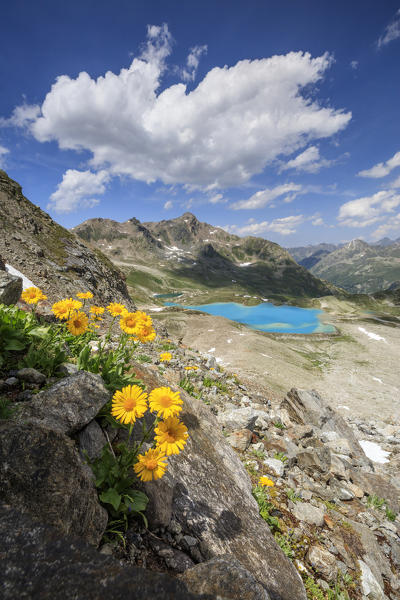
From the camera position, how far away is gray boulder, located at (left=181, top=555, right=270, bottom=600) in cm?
200

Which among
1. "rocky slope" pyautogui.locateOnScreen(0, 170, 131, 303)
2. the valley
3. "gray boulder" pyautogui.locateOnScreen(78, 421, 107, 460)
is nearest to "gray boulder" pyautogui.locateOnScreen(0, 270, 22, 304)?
"gray boulder" pyautogui.locateOnScreen(78, 421, 107, 460)

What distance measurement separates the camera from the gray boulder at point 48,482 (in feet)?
6.66

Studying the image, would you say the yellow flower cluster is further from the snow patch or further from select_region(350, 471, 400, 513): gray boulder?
the snow patch

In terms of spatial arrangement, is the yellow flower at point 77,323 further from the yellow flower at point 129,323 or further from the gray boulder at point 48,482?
the gray boulder at point 48,482

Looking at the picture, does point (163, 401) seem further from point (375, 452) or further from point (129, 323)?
point (375, 452)

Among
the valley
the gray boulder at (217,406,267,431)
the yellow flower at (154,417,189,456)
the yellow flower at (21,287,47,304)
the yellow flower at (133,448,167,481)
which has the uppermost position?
the yellow flower at (21,287,47,304)

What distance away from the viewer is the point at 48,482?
2.22 metres

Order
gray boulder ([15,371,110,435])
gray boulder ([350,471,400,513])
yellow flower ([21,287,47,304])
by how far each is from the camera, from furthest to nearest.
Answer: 1. gray boulder ([350,471,400,513])
2. yellow flower ([21,287,47,304])
3. gray boulder ([15,371,110,435])

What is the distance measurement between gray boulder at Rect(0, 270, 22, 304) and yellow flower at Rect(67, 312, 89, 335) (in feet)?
8.61

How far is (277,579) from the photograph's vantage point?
3670 millimetres

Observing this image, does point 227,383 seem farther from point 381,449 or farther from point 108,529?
point 381,449

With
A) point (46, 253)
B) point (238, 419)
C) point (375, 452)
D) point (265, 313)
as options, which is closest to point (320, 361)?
point (375, 452)

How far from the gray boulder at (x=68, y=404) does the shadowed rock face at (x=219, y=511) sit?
125 centimetres

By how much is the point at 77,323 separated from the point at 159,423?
2.72m
